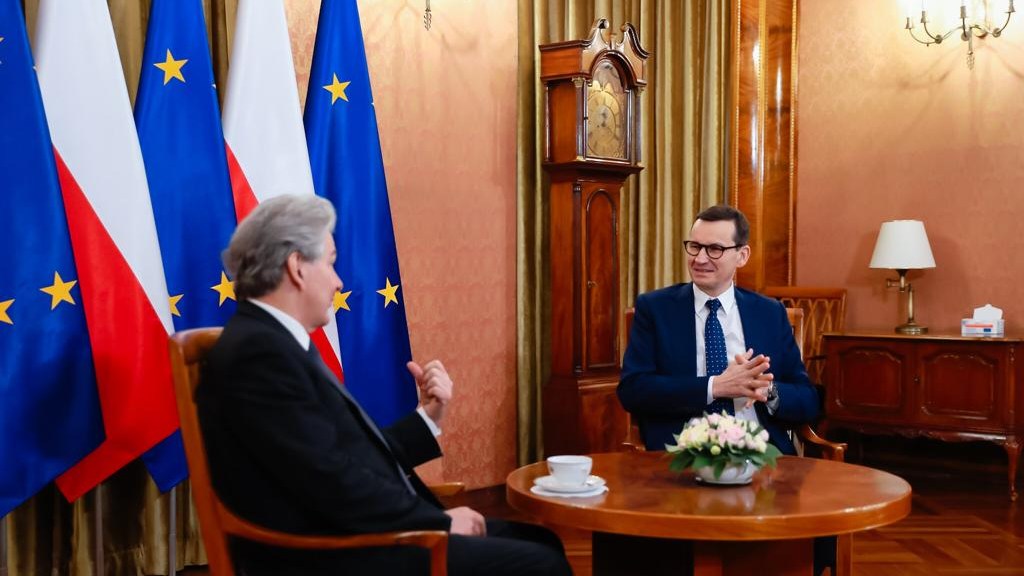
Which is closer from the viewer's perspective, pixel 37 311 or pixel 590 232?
pixel 37 311

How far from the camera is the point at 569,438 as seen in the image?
16.1 feet

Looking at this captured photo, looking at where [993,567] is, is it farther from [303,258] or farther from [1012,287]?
[303,258]

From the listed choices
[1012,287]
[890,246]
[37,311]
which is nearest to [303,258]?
[37,311]

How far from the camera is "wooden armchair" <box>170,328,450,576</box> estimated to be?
1912 millimetres

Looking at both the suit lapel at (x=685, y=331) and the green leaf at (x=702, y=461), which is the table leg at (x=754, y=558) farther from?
the suit lapel at (x=685, y=331)

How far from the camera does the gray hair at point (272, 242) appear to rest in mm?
2057

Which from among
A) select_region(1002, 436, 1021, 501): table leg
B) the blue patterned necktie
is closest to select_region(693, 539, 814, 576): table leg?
the blue patterned necktie

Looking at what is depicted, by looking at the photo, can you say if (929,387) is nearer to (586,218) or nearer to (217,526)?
(586,218)

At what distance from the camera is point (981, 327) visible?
17.5 feet

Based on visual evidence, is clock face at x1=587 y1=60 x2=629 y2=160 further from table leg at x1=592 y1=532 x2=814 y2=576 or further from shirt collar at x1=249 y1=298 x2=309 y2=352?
shirt collar at x1=249 y1=298 x2=309 y2=352

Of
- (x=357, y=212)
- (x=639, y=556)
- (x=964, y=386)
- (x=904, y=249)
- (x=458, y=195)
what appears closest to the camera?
(x=639, y=556)

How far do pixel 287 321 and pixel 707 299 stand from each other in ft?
4.95

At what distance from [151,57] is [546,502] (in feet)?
6.00

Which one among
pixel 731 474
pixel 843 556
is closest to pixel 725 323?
pixel 843 556
